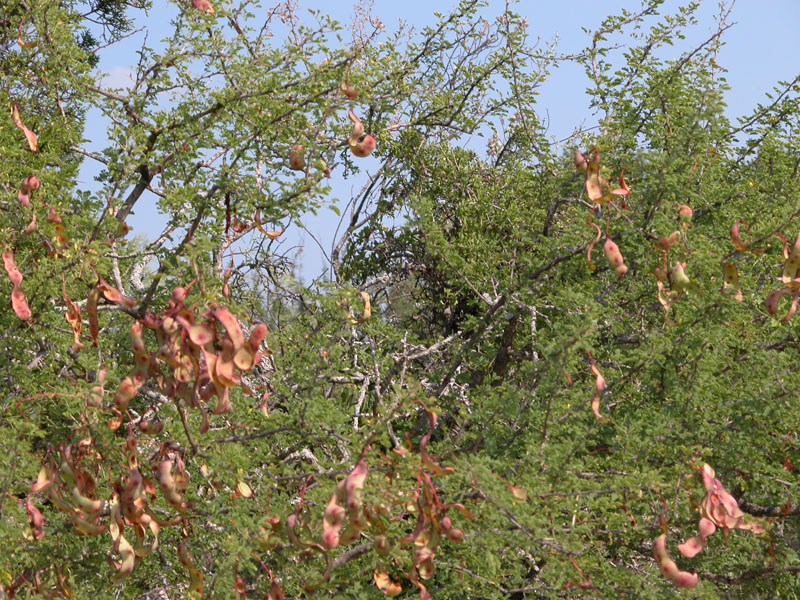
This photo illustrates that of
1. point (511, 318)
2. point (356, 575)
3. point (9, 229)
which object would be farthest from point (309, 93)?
point (356, 575)

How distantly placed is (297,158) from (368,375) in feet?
3.91

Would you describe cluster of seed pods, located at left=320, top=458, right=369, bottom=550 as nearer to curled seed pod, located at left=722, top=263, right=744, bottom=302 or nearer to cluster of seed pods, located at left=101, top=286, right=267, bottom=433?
cluster of seed pods, located at left=101, top=286, right=267, bottom=433

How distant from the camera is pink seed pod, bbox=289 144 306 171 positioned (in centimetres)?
283

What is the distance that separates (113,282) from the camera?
3480mm

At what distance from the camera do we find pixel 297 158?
2.84 m

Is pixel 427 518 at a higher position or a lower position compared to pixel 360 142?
lower

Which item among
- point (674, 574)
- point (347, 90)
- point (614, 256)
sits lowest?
point (674, 574)

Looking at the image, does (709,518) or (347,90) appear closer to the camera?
(709,518)

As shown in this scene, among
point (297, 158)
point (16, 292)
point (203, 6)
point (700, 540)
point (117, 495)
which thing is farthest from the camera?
point (203, 6)

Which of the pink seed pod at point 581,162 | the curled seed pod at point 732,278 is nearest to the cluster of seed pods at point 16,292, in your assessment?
the pink seed pod at point 581,162

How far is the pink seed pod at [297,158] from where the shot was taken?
9.28ft

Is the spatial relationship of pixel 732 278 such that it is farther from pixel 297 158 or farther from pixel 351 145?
pixel 297 158

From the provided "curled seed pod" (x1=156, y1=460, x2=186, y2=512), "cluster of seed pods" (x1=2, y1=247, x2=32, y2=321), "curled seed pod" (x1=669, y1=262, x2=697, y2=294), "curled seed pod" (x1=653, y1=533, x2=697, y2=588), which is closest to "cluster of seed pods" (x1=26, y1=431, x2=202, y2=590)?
"curled seed pod" (x1=156, y1=460, x2=186, y2=512)

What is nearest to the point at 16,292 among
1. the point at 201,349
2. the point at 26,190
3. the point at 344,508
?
the point at 26,190
